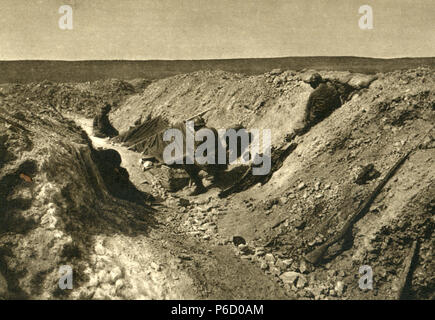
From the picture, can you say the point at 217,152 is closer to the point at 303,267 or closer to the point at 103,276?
the point at 303,267

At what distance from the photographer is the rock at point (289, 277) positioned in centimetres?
555

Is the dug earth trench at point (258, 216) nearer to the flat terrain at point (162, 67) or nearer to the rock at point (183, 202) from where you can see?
the rock at point (183, 202)

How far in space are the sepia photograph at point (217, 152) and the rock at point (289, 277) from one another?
0.02 meters

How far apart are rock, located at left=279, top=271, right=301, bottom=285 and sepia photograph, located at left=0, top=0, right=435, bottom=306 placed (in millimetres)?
20

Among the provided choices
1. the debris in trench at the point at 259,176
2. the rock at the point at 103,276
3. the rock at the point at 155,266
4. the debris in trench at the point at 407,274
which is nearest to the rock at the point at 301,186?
the debris in trench at the point at 259,176

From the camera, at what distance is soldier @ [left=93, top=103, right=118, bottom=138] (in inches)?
369

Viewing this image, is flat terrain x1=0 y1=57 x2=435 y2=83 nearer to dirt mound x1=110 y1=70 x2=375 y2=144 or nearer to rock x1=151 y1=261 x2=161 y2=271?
dirt mound x1=110 y1=70 x2=375 y2=144

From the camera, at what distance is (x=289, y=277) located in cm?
561

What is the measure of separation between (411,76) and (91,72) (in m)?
6.45

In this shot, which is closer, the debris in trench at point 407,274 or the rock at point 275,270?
the debris in trench at point 407,274

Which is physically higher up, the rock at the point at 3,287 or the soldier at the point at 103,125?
the soldier at the point at 103,125

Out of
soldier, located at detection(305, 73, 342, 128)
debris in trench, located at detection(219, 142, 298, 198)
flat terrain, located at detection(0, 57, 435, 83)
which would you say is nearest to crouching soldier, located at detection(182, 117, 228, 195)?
debris in trench, located at detection(219, 142, 298, 198)

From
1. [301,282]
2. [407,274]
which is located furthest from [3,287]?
[407,274]
